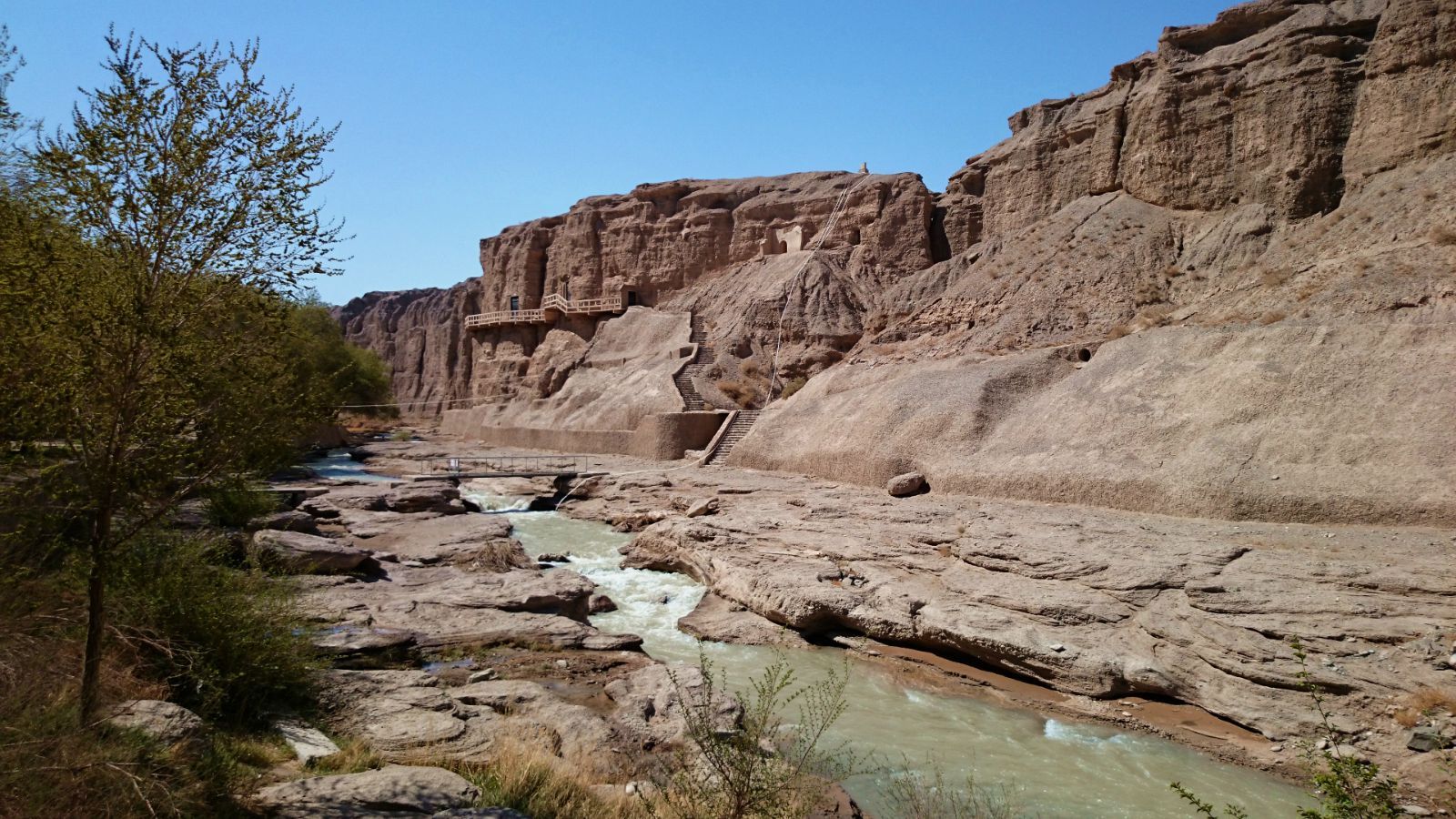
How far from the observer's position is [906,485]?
1905cm

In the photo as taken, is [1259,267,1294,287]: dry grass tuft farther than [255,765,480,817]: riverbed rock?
Yes

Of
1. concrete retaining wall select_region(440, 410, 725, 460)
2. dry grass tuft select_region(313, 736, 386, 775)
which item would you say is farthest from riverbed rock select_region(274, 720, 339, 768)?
concrete retaining wall select_region(440, 410, 725, 460)

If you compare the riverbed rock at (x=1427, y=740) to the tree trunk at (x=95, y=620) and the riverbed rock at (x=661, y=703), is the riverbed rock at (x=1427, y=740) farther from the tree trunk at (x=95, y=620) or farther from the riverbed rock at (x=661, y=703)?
the tree trunk at (x=95, y=620)

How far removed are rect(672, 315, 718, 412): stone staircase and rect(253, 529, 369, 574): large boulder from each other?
2134cm

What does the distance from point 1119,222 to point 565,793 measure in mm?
29548

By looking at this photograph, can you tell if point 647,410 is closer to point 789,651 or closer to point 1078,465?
point 1078,465

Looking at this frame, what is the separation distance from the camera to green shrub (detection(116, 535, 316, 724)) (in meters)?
6.46

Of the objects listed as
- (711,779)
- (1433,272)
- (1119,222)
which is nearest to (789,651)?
(711,779)

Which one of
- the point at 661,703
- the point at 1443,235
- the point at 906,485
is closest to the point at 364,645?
the point at 661,703

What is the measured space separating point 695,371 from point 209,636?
105ft

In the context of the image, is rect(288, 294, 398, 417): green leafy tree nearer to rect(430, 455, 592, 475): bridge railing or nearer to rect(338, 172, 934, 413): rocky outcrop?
rect(430, 455, 592, 475): bridge railing

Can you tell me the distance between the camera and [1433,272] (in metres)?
17.3

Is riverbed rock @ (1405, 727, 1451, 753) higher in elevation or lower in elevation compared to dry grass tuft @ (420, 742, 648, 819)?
higher

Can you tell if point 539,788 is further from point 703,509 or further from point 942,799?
point 703,509
